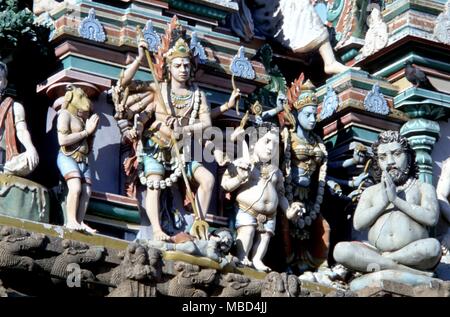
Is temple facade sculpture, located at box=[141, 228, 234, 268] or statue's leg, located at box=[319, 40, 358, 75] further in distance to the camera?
statue's leg, located at box=[319, 40, 358, 75]

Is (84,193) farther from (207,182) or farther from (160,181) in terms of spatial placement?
(207,182)

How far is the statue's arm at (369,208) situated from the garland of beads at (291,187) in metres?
0.80

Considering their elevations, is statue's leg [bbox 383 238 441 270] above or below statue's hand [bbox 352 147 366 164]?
below

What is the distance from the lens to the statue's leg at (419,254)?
2602 cm

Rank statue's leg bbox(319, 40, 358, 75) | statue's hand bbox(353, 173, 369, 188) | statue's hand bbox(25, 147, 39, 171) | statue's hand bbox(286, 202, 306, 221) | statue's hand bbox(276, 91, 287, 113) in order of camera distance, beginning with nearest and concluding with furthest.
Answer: statue's hand bbox(25, 147, 39, 171) < statue's hand bbox(286, 202, 306, 221) < statue's hand bbox(276, 91, 287, 113) < statue's hand bbox(353, 173, 369, 188) < statue's leg bbox(319, 40, 358, 75)

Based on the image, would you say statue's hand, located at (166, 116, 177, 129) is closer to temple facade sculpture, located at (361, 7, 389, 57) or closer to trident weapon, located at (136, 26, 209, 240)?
trident weapon, located at (136, 26, 209, 240)

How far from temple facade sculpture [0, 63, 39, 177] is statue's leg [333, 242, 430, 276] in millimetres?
3233

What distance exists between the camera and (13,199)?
25.2m

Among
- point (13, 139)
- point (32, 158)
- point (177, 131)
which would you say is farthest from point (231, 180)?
point (13, 139)

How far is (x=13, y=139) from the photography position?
84.4 ft

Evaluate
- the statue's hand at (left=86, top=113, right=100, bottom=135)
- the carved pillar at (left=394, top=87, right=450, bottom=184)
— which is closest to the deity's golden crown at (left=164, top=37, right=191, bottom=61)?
the statue's hand at (left=86, top=113, right=100, bottom=135)

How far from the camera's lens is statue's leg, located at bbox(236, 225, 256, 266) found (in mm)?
26312

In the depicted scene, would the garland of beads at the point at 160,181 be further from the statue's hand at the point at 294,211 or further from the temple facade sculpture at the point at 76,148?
the statue's hand at the point at 294,211

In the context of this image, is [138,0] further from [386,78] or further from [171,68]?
[386,78]
